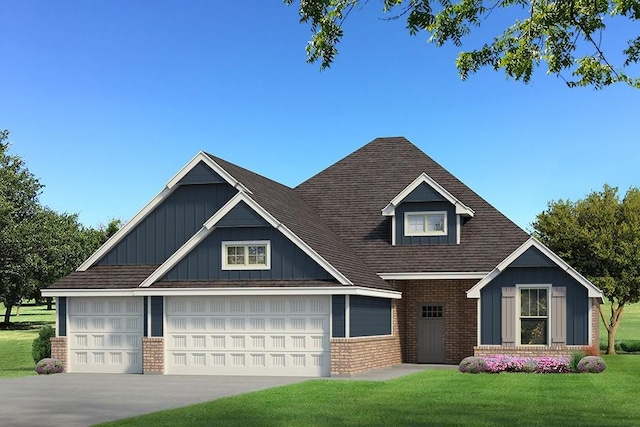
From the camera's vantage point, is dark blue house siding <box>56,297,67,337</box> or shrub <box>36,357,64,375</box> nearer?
shrub <box>36,357,64,375</box>

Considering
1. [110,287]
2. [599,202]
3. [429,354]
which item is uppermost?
[599,202]

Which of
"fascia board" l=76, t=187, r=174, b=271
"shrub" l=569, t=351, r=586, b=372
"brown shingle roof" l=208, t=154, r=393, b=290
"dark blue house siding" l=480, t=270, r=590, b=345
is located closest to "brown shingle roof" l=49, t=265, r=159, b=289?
"fascia board" l=76, t=187, r=174, b=271

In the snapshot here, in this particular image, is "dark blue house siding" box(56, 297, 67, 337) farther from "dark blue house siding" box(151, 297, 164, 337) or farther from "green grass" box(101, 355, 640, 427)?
"green grass" box(101, 355, 640, 427)

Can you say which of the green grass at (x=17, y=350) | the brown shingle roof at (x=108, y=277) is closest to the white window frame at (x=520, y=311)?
the brown shingle roof at (x=108, y=277)

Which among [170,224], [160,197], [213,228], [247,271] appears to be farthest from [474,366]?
[160,197]

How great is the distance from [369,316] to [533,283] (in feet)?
18.2

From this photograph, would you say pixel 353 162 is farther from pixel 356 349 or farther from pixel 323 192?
pixel 356 349

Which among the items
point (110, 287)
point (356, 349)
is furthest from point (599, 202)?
point (110, 287)

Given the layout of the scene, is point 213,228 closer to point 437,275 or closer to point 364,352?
point 364,352

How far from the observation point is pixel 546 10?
1414 cm

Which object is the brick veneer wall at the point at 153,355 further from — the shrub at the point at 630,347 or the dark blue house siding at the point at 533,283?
the shrub at the point at 630,347

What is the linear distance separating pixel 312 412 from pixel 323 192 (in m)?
21.2

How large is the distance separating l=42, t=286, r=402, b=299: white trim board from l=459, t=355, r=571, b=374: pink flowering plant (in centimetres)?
371

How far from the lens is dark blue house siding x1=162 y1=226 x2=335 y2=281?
29.3 meters
